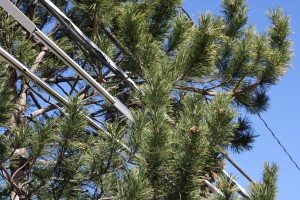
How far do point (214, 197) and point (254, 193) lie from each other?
0.16 meters

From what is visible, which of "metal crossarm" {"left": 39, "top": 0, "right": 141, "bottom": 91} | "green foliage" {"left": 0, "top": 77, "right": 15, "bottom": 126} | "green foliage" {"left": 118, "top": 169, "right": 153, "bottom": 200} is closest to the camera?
"green foliage" {"left": 118, "top": 169, "right": 153, "bottom": 200}

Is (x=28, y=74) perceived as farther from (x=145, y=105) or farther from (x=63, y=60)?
(x=145, y=105)

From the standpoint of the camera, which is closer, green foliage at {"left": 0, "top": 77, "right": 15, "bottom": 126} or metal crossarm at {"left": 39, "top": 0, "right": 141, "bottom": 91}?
green foliage at {"left": 0, "top": 77, "right": 15, "bottom": 126}

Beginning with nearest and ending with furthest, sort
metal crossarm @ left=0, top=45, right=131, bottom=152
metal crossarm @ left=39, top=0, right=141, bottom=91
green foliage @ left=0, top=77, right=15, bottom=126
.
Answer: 1. metal crossarm @ left=0, top=45, right=131, bottom=152
2. green foliage @ left=0, top=77, right=15, bottom=126
3. metal crossarm @ left=39, top=0, right=141, bottom=91

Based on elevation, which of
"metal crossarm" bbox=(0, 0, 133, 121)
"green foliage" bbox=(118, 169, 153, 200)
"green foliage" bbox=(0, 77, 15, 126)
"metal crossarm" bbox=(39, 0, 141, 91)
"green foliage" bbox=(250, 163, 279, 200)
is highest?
"metal crossarm" bbox=(39, 0, 141, 91)

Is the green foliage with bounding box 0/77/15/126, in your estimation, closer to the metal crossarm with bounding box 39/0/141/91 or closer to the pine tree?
the pine tree

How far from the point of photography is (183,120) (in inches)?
101

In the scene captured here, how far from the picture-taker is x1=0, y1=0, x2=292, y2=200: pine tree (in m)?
2.51

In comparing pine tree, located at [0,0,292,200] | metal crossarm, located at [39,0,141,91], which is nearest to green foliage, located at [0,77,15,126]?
pine tree, located at [0,0,292,200]

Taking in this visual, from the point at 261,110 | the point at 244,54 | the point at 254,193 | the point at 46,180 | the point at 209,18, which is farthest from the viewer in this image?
the point at 261,110

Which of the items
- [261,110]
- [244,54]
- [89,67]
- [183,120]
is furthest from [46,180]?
[261,110]

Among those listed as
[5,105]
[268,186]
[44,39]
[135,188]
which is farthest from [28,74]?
[268,186]

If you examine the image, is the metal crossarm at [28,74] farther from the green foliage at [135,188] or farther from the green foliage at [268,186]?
the green foliage at [268,186]

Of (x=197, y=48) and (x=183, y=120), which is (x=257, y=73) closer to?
(x=197, y=48)
